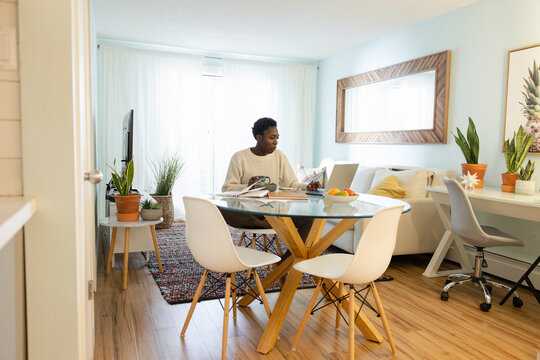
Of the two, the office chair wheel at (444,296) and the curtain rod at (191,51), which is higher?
the curtain rod at (191,51)

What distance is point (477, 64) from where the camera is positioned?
3891 millimetres

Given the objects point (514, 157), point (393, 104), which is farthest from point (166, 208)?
point (514, 157)

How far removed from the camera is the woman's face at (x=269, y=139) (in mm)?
3320

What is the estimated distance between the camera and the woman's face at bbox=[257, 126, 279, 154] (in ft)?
10.9

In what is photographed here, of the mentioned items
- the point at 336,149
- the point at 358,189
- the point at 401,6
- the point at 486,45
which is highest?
the point at 401,6

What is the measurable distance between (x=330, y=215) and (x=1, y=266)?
52.3 inches

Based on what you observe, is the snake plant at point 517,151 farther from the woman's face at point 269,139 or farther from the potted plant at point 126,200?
the potted plant at point 126,200

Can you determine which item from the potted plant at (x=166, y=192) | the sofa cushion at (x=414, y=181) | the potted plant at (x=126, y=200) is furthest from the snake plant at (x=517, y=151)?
the potted plant at (x=166, y=192)

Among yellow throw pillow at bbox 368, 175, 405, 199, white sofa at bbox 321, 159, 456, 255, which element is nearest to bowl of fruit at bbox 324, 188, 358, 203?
white sofa at bbox 321, 159, 456, 255

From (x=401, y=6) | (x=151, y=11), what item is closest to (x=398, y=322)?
(x=401, y=6)

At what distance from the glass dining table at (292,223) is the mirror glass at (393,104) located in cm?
218

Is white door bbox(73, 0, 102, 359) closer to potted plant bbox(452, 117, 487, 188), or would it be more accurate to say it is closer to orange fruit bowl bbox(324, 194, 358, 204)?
orange fruit bowl bbox(324, 194, 358, 204)

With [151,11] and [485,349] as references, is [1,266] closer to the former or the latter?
[485,349]

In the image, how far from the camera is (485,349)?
7.50 feet
